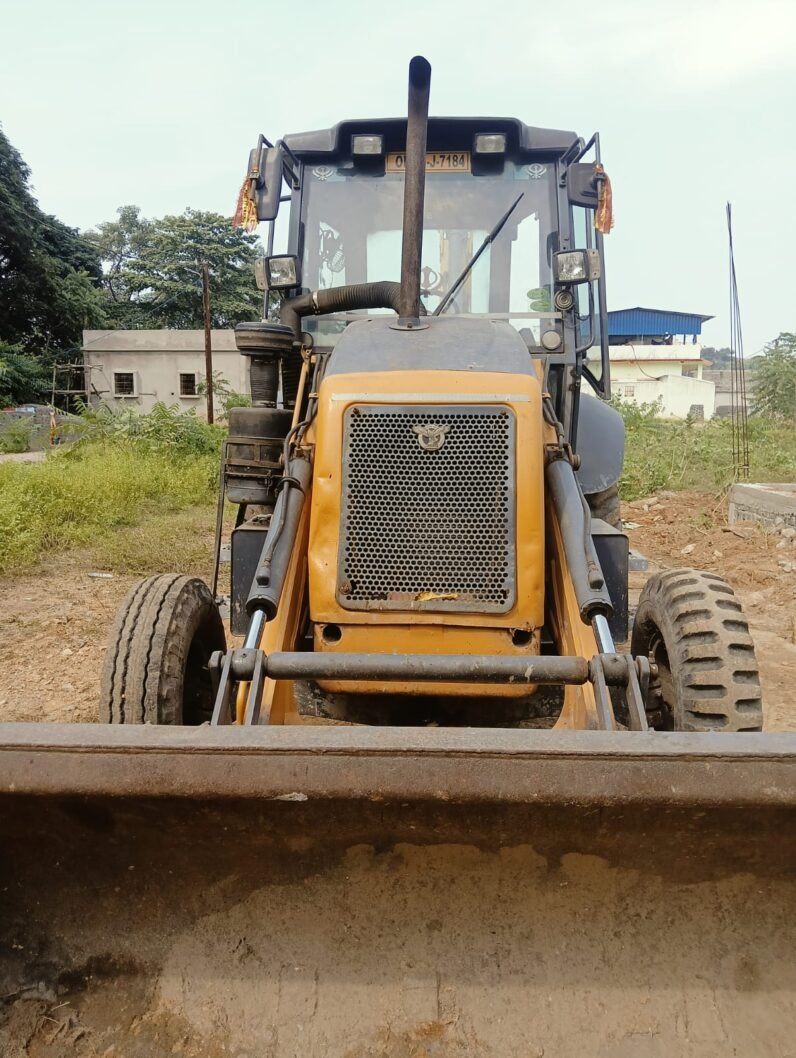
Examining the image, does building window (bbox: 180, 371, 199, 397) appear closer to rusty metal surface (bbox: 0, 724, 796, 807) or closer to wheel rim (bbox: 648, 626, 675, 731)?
wheel rim (bbox: 648, 626, 675, 731)

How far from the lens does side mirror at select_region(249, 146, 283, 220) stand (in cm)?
416

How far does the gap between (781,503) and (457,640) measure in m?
7.95

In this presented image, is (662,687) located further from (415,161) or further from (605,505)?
(415,161)

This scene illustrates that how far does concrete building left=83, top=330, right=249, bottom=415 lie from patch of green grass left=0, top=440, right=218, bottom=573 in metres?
20.4

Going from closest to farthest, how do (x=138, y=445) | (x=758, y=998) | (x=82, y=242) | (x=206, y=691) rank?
(x=758, y=998), (x=206, y=691), (x=138, y=445), (x=82, y=242)

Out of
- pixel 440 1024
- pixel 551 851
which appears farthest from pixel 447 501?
pixel 440 1024

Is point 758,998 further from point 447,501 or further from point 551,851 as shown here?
point 447,501

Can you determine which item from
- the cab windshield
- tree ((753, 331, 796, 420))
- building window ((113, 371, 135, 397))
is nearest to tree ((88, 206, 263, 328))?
building window ((113, 371, 135, 397))

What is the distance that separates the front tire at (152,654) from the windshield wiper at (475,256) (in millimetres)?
1892

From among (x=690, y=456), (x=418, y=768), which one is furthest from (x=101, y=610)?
(x=690, y=456)

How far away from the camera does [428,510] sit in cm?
296

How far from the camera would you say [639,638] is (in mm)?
3482

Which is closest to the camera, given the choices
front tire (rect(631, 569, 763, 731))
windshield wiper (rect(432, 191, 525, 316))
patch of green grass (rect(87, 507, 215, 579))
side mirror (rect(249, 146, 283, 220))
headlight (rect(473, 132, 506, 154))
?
front tire (rect(631, 569, 763, 731))

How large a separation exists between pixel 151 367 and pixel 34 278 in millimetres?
7377
